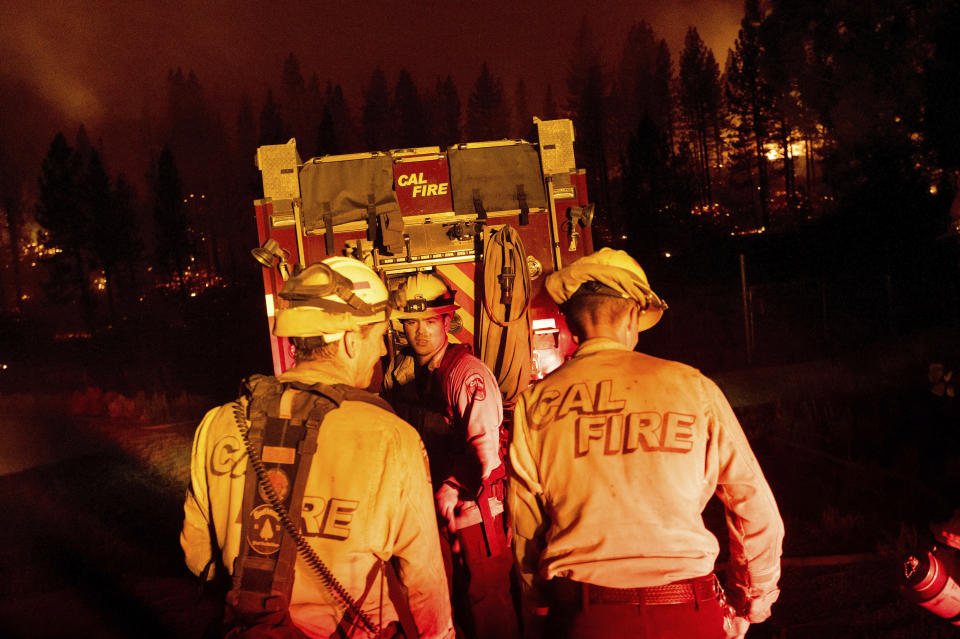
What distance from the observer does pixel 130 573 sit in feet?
18.8

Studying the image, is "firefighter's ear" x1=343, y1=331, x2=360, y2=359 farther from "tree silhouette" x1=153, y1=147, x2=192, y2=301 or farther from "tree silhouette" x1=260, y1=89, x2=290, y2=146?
"tree silhouette" x1=260, y1=89, x2=290, y2=146

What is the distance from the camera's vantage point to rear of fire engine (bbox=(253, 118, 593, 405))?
213 inches

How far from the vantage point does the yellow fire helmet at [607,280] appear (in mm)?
2547

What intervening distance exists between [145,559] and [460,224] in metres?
4.03

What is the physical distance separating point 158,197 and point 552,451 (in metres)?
56.2

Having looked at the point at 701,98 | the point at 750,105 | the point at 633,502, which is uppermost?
the point at 701,98

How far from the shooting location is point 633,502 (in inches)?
86.2

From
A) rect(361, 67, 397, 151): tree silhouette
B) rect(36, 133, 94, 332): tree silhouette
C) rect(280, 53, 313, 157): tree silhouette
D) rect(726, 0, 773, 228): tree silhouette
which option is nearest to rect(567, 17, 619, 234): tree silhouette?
rect(726, 0, 773, 228): tree silhouette

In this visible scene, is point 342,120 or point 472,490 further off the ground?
point 342,120

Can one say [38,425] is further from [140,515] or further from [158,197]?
[158,197]

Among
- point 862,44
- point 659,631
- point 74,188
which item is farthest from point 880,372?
point 74,188

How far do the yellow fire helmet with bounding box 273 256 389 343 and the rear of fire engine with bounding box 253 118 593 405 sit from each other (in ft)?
9.62

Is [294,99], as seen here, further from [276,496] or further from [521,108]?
[276,496]

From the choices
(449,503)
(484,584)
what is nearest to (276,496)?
(449,503)
